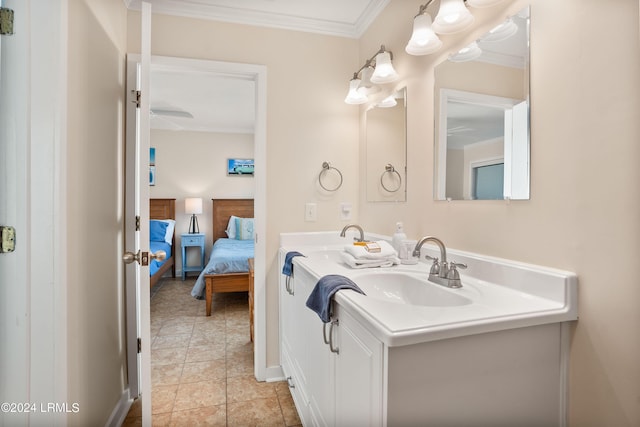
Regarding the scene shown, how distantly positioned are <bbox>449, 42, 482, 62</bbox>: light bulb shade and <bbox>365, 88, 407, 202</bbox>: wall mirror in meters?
0.43

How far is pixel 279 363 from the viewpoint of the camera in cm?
221

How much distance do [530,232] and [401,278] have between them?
1.73 ft

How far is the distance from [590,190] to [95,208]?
1875 millimetres

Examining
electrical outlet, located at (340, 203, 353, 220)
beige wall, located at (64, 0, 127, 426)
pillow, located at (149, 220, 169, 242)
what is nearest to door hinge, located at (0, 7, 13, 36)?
beige wall, located at (64, 0, 127, 426)

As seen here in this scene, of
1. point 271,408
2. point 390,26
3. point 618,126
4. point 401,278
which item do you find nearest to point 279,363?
point 271,408

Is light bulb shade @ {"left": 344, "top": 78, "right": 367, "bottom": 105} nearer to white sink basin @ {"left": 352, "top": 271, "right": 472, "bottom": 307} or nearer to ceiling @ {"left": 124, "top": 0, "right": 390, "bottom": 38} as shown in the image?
ceiling @ {"left": 124, "top": 0, "right": 390, "bottom": 38}

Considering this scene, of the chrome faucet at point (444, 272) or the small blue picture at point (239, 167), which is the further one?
the small blue picture at point (239, 167)

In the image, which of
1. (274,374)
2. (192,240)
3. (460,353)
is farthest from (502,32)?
(192,240)

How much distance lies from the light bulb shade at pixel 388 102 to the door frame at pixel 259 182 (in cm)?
77

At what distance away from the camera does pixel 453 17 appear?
125cm

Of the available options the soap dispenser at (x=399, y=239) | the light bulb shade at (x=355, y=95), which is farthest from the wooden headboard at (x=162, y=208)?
the soap dispenser at (x=399, y=239)

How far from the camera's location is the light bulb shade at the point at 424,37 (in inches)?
54.9

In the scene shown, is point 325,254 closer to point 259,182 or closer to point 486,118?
point 259,182

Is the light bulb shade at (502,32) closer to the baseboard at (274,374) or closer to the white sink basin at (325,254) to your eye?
the white sink basin at (325,254)
